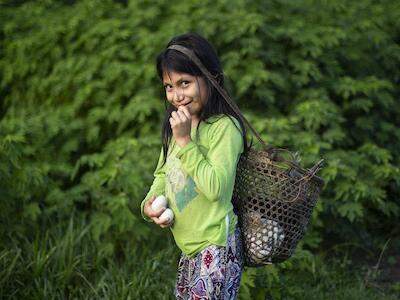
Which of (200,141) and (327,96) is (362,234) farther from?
(200,141)

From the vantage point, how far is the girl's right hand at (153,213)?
2.80 meters

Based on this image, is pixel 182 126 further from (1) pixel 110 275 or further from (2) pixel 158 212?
(1) pixel 110 275

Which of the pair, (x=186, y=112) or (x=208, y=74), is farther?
(x=208, y=74)

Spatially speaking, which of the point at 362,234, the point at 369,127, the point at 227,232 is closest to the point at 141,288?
the point at 227,232

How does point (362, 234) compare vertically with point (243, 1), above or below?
below

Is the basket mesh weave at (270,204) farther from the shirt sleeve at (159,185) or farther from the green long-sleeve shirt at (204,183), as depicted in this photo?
the shirt sleeve at (159,185)

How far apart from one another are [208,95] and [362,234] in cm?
304

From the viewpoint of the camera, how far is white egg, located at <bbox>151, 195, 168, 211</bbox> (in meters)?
2.81

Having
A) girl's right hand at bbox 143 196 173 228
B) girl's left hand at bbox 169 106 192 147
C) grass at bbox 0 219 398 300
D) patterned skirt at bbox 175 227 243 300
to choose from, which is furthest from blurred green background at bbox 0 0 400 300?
girl's left hand at bbox 169 106 192 147

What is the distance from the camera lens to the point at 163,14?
5812 millimetres

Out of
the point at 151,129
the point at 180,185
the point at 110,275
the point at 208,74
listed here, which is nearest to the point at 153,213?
the point at 180,185

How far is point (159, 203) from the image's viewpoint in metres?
2.81

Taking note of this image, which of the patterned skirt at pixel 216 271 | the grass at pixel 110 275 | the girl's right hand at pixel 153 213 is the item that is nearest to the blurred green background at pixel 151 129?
the grass at pixel 110 275

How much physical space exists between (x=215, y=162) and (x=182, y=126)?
7.2 inches
